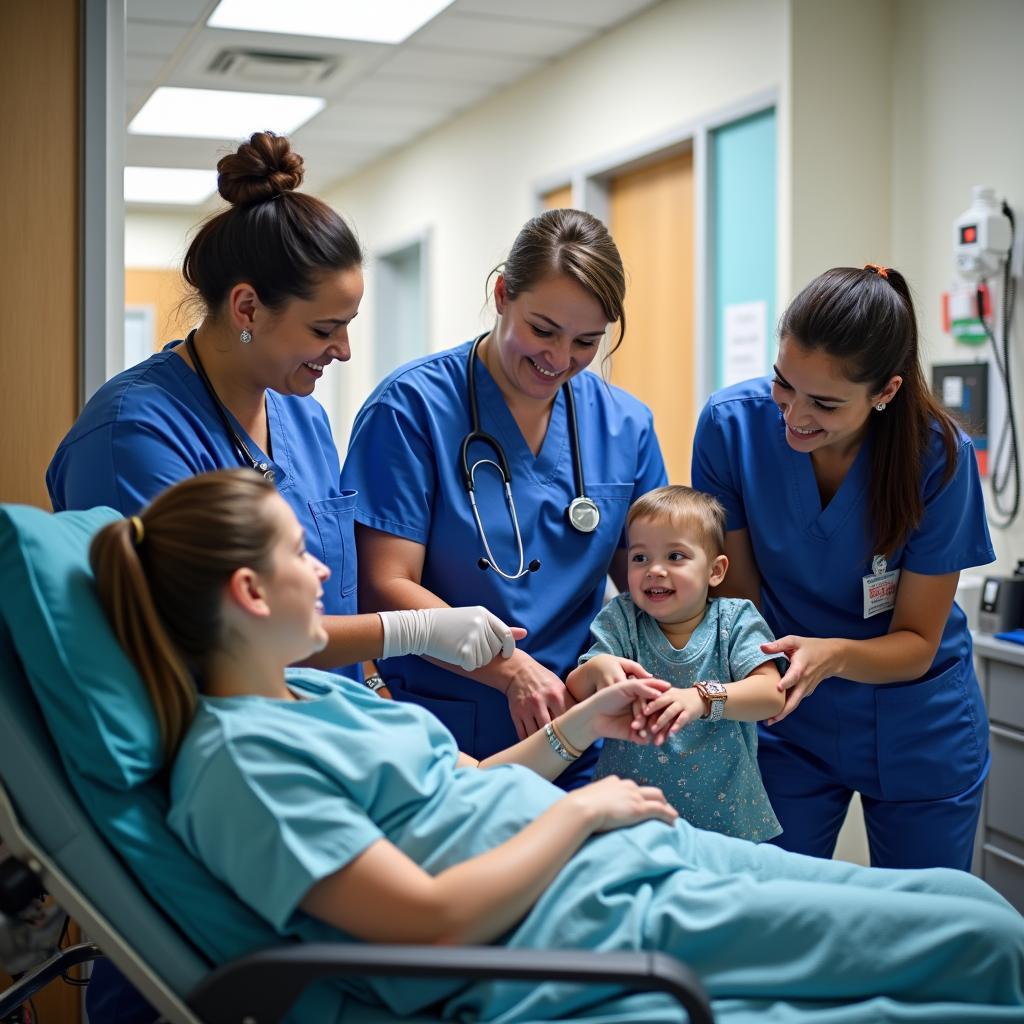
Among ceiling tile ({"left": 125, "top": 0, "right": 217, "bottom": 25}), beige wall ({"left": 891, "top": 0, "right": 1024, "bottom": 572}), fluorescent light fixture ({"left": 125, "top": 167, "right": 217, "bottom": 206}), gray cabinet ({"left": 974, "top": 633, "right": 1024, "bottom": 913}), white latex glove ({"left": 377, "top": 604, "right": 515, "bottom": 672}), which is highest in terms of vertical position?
fluorescent light fixture ({"left": 125, "top": 167, "right": 217, "bottom": 206})

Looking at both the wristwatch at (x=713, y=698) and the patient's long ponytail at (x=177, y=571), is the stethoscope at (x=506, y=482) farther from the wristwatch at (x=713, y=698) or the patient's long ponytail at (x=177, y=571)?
the patient's long ponytail at (x=177, y=571)

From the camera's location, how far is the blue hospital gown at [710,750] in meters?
1.69

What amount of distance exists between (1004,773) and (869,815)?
0.92 m

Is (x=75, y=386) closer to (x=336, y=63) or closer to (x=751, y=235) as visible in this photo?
(x=751, y=235)

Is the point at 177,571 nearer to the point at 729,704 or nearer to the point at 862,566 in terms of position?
the point at 729,704

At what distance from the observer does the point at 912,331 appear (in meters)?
1.72

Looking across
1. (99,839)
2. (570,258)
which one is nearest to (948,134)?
(570,258)

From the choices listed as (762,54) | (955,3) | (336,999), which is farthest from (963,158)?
(336,999)

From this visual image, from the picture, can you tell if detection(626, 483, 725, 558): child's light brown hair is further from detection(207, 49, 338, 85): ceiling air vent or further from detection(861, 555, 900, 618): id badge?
detection(207, 49, 338, 85): ceiling air vent

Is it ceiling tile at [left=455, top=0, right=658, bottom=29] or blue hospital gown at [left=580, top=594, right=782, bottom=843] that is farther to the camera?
ceiling tile at [left=455, top=0, right=658, bottom=29]

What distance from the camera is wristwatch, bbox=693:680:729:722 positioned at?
161 cm

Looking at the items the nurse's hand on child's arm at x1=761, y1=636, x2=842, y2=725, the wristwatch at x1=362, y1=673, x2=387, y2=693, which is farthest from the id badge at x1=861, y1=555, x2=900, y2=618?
the wristwatch at x1=362, y1=673, x2=387, y2=693

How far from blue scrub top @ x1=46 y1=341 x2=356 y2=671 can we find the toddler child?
1.38 feet

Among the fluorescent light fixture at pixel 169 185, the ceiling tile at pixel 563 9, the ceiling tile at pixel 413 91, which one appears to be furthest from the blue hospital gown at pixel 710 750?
the fluorescent light fixture at pixel 169 185
